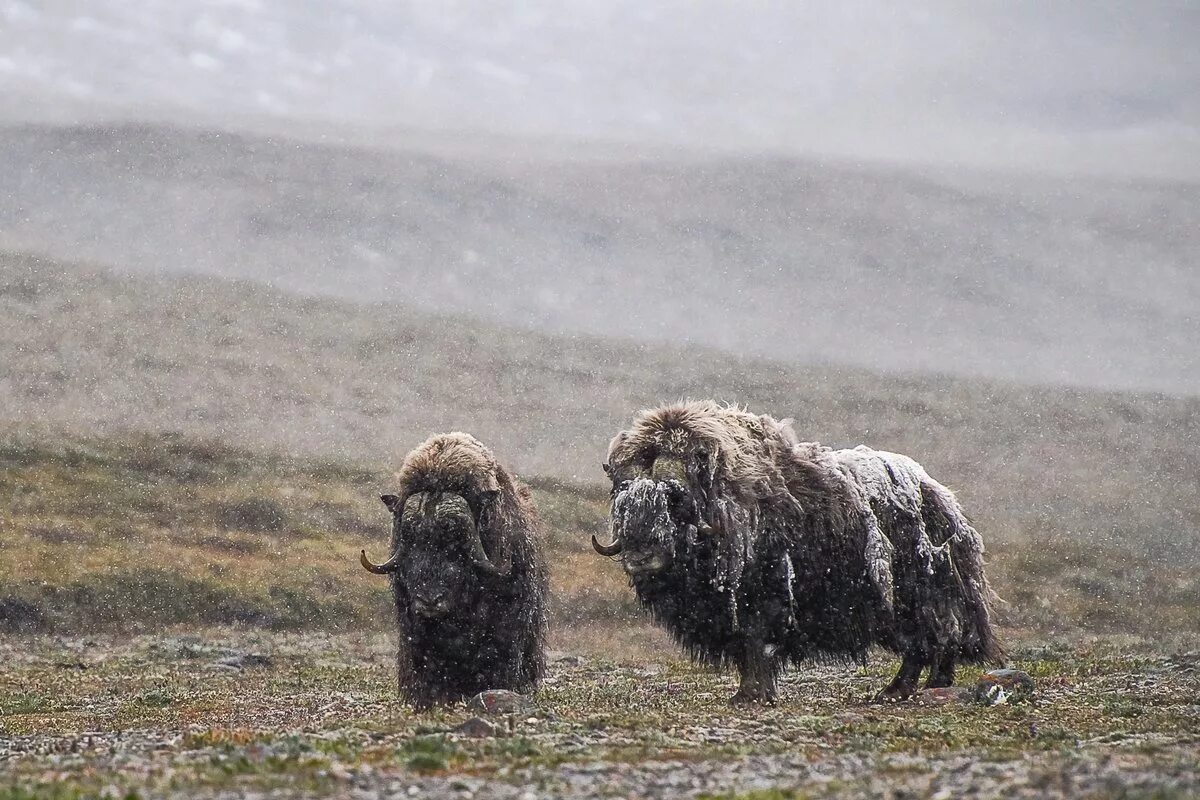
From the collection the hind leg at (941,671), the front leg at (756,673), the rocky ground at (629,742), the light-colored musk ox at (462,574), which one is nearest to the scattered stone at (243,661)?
the rocky ground at (629,742)

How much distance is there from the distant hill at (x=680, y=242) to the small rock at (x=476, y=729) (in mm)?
80483

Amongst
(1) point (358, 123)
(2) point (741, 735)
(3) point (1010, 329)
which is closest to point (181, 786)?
(2) point (741, 735)

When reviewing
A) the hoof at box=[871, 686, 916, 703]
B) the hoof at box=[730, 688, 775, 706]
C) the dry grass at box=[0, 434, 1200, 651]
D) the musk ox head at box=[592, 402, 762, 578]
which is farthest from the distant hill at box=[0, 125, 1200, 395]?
the hoof at box=[730, 688, 775, 706]

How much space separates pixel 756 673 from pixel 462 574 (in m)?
3.95

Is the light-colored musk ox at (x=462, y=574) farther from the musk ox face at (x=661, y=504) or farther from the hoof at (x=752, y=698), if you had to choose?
the hoof at (x=752, y=698)

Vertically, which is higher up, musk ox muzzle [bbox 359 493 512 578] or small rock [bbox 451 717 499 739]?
musk ox muzzle [bbox 359 493 512 578]

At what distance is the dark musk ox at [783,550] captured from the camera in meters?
15.9

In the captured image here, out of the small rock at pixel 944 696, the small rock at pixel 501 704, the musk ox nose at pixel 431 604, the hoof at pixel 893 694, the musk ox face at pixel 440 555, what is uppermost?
the musk ox face at pixel 440 555

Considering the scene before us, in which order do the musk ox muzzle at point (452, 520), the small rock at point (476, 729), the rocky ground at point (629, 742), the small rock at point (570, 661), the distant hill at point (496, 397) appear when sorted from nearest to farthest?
the rocky ground at point (629, 742) < the small rock at point (476, 729) < the musk ox muzzle at point (452, 520) < the small rock at point (570, 661) < the distant hill at point (496, 397)

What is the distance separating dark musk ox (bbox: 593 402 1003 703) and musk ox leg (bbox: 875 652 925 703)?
19 millimetres

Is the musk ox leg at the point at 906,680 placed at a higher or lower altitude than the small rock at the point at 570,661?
higher

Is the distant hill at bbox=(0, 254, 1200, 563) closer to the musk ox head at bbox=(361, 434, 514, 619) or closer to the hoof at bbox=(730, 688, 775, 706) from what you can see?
the hoof at bbox=(730, 688, 775, 706)

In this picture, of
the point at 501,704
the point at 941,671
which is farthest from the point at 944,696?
the point at 501,704

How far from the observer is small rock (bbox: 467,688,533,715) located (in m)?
13.6
